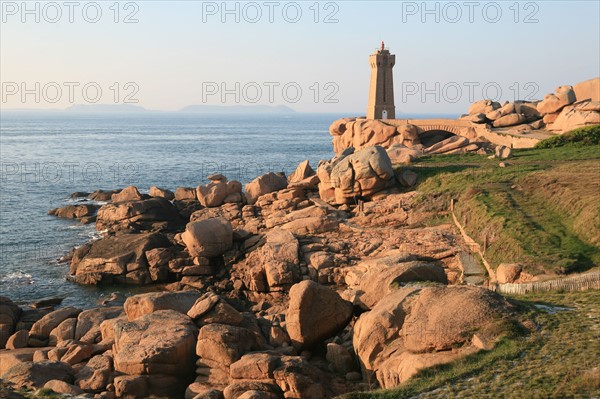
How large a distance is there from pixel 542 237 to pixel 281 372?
51.4ft

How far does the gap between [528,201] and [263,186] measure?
17.2 meters

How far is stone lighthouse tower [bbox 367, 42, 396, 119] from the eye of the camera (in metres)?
68.3

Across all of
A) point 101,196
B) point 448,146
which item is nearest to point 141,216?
point 101,196

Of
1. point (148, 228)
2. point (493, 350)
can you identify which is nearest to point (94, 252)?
Result: point (148, 228)

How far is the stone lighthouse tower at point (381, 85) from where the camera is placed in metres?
68.3

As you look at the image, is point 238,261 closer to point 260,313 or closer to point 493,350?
point 260,313

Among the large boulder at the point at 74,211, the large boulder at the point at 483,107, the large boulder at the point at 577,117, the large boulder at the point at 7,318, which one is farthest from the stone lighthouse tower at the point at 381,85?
the large boulder at the point at 7,318

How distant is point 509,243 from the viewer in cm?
2930

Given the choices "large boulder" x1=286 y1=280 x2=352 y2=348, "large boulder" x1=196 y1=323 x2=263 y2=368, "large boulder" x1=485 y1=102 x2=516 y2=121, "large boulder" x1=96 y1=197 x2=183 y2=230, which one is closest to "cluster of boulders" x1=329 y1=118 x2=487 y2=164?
"large boulder" x1=485 y1=102 x2=516 y2=121

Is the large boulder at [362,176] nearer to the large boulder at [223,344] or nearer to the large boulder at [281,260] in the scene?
the large boulder at [281,260]

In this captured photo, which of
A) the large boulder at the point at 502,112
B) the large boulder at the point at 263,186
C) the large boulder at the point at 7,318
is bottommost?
the large boulder at the point at 7,318

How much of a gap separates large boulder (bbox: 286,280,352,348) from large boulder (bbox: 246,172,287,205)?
23.6 meters

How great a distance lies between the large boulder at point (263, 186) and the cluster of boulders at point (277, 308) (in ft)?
0.78

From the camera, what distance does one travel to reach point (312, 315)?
21.4 metres
